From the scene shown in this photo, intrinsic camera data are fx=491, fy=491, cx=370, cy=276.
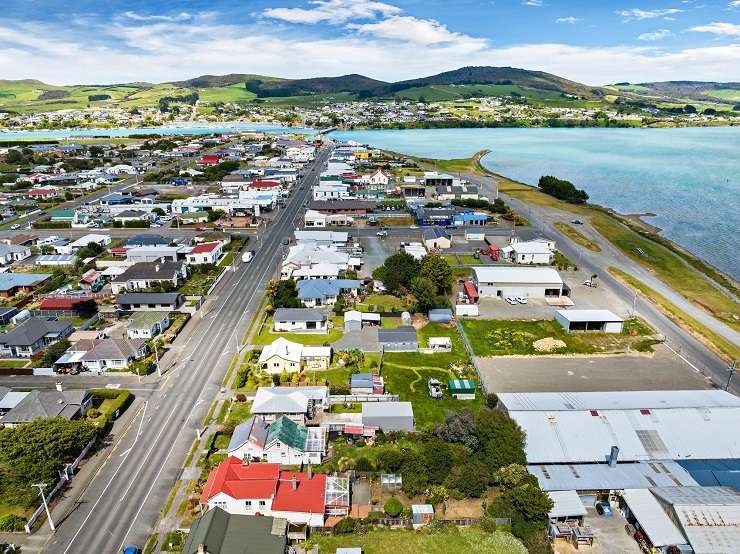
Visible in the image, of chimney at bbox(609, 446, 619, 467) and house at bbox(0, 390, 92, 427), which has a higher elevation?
chimney at bbox(609, 446, 619, 467)

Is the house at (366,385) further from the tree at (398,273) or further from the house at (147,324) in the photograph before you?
the house at (147,324)

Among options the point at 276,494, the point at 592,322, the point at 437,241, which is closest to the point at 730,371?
the point at 592,322

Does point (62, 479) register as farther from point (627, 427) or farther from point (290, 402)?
point (627, 427)

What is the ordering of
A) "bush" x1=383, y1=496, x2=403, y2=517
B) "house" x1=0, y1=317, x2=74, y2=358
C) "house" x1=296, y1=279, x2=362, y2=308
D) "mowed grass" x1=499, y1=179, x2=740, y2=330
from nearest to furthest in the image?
"bush" x1=383, y1=496, x2=403, y2=517
"house" x1=0, y1=317, x2=74, y2=358
"house" x1=296, y1=279, x2=362, y2=308
"mowed grass" x1=499, y1=179, x2=740, y2=330

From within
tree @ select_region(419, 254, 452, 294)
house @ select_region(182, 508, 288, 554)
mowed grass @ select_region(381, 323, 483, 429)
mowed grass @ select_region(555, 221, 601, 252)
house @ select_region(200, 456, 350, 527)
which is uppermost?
tree @ select_region(419, 254, 452, 294)

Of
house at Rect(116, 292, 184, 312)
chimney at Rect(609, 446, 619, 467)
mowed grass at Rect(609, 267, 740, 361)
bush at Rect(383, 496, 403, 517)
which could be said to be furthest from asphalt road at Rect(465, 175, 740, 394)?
house at Rect(116, 292, 184, 312)

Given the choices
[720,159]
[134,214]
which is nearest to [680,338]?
[134,214]

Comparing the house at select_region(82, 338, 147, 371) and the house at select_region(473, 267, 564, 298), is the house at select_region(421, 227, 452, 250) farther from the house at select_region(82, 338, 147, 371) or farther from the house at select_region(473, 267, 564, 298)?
the house at select_region(82, 338, 147, 371)

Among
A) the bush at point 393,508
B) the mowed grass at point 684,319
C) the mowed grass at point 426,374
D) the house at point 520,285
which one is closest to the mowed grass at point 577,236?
the mowed grass at point 684,319
